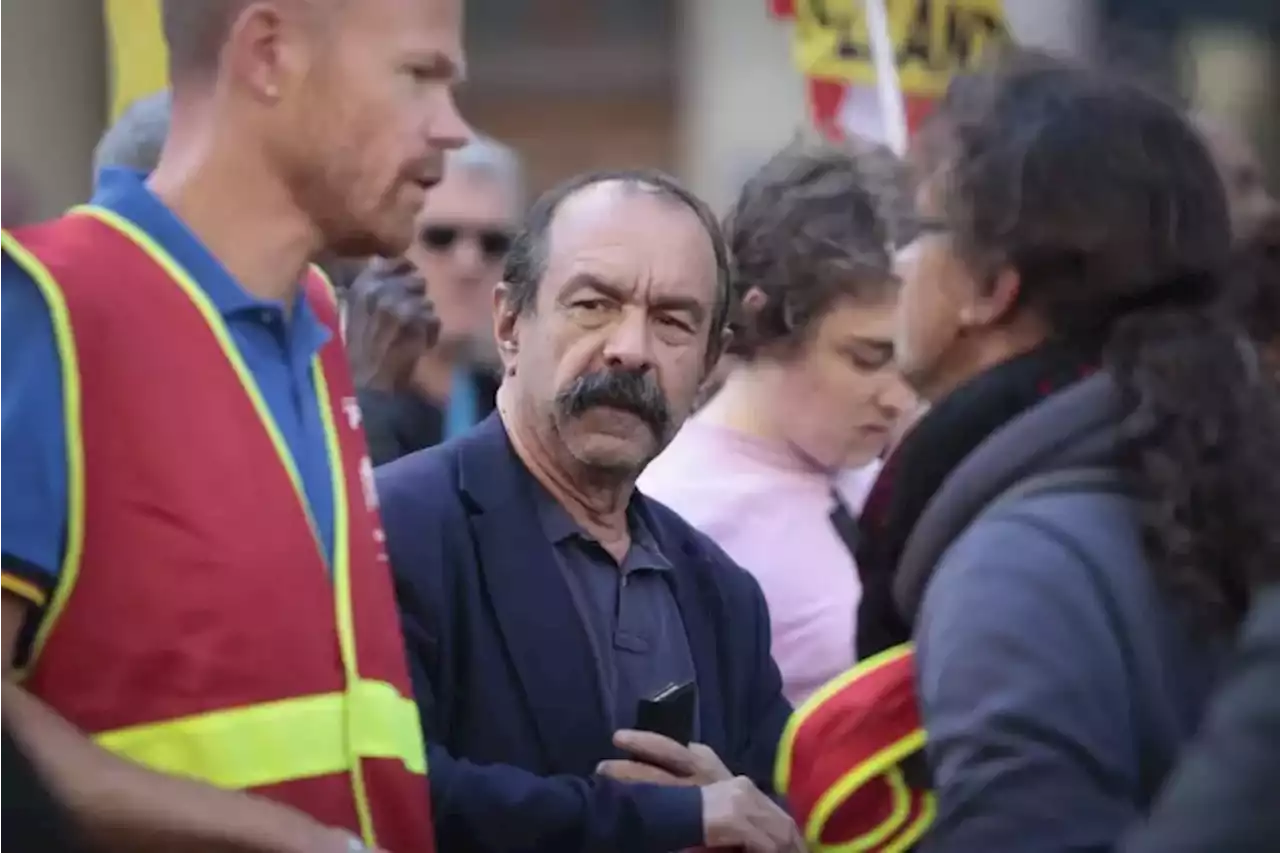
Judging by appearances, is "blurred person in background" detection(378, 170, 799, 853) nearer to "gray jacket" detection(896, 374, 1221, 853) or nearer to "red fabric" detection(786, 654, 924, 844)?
"red fabric" detection(786, 654, 924, 844)

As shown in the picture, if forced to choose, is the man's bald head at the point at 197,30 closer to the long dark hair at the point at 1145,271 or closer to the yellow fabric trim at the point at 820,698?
the long dark hair at the point at 1145,271

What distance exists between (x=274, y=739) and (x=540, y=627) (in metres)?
0.66

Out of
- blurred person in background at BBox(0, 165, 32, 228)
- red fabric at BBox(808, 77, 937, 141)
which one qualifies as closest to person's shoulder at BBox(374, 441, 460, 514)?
blurred person in background at BBox(0, 165, 32, 228)

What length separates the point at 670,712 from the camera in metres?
2.33

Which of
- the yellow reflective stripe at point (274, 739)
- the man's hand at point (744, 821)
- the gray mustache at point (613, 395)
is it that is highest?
the gray mustache at point (613, 395)

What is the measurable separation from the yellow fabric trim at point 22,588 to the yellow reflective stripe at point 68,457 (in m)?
0.02

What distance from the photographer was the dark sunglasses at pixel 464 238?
4223 millimetres

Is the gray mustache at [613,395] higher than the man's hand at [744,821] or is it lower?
higher

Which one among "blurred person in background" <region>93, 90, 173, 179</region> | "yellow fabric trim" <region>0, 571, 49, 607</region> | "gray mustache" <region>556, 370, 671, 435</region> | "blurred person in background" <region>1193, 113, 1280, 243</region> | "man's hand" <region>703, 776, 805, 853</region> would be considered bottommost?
"man's hand" <region>703, 776, 805, 853</region>

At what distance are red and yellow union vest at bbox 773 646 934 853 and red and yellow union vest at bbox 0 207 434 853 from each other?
447 mm

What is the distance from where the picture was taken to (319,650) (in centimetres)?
174

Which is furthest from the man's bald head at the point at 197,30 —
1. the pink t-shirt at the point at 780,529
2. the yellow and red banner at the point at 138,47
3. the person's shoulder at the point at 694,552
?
the yellow and red banner at the point at 138,47

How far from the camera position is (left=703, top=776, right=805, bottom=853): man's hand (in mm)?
2266

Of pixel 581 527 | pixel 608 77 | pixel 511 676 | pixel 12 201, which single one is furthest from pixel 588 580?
pixel 608 77
